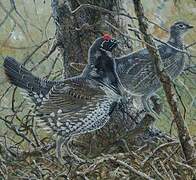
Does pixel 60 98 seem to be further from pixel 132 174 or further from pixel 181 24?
pixel 181 24

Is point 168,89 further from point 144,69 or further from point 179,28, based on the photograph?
point 179,28

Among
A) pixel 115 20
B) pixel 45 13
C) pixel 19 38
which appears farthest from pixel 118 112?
pixel 19 38

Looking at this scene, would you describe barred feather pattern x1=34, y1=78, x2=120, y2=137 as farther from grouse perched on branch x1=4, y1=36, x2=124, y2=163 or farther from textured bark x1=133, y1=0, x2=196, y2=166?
textured bark x1=133, y1=0, x2=196, y2=166

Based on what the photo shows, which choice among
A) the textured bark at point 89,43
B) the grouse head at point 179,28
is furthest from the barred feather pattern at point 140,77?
the textured bark at point 89,43

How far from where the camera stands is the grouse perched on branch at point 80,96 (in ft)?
6.00

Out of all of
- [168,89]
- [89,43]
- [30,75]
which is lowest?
[168,89]

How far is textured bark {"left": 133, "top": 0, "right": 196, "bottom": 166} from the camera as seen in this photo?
1.77 metres

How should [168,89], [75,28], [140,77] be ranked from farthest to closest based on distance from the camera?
1. [75,28]
2. [140,77]
3. [168,89]

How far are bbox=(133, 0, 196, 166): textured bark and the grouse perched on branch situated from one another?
11 cm

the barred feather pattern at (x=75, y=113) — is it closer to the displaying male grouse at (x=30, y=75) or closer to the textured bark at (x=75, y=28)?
the displaying male grouse at (x=30, y=75)

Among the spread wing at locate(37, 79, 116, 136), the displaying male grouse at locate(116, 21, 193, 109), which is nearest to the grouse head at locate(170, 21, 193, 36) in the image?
the displaying male grouse at locate(116, 21, 193, 109)

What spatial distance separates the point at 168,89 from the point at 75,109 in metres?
0.24

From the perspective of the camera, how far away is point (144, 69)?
1976 millimetres

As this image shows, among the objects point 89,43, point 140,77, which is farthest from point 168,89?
point 89,43
